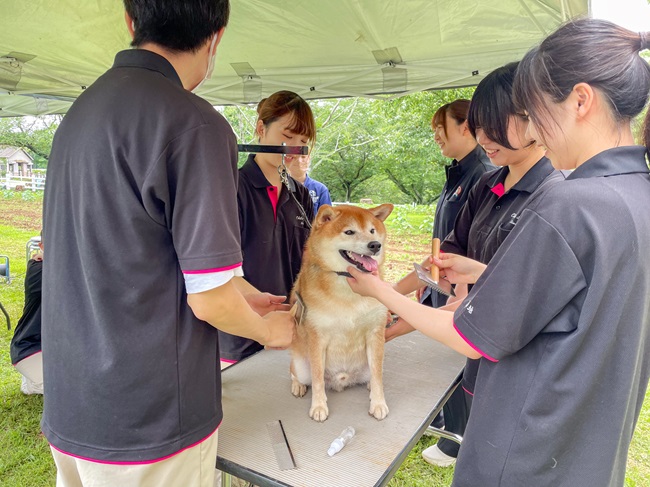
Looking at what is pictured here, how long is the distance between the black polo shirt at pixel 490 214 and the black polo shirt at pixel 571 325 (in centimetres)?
80

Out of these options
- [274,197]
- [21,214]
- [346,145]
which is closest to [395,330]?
[274,197]

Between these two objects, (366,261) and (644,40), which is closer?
(644,40)

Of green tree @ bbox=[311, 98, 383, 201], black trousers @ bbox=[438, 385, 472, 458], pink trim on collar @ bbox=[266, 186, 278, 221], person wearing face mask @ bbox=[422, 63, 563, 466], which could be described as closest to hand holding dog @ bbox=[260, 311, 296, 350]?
person wearing face mask @ bbox=[422, 63, 563, 466]

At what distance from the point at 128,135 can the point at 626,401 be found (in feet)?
4.82

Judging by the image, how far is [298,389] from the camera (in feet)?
6.48

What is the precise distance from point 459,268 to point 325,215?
0.81 metres

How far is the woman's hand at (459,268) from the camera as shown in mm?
1902

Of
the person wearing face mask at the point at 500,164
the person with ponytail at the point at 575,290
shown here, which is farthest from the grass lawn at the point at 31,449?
the person with ponytail at the point at 575,290

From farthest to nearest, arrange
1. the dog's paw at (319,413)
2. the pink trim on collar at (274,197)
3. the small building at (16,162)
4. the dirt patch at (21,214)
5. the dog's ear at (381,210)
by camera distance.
A: 1. the small building at (16,162)
2. the dirt patch at (21,214)
3. the pink trim on collar at (274,197)
4. the dog's ear at (381,210)
5. the dog's paw at (319,413)

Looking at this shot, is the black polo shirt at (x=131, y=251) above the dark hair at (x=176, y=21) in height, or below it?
below

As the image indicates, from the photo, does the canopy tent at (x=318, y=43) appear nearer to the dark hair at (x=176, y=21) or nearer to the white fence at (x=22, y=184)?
the dark hair at (x=176, y=21)

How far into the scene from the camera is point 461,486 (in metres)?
1.26

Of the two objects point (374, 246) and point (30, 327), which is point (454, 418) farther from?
point (30, 327)

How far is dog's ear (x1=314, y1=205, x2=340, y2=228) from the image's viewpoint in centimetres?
233
